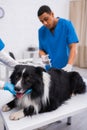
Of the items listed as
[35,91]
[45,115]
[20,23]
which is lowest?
[45,115]

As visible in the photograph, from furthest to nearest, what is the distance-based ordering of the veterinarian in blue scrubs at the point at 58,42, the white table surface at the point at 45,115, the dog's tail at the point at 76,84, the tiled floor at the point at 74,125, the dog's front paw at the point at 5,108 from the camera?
the tiled floor at the point at 74,125 < the veterinarian in blue scrubs at the point at 58,42 < the dog's tail at the point at 76,84 < the dog's front paw at the point at 5,108 < the white table surface at the point at 45,115

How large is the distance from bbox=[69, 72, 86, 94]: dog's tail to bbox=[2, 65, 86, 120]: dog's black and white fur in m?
0.15

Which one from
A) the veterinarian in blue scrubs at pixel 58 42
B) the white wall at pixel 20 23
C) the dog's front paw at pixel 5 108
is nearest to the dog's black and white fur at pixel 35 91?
the dog's front paw at pixel 5 108

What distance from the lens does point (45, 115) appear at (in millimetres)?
1221

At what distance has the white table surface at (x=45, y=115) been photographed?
1095 millimetres

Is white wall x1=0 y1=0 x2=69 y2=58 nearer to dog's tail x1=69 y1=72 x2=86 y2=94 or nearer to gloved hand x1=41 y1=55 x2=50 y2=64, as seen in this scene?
gloved hand x1=41 y1=55 x2=50 y2=64

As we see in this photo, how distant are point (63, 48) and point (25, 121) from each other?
0.94 metres

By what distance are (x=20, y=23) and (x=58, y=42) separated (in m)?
2.79

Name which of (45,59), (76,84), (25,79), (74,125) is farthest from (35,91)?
(74,125)

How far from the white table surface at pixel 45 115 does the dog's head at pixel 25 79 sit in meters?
0.17

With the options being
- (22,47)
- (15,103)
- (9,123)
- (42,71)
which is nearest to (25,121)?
(9,123)

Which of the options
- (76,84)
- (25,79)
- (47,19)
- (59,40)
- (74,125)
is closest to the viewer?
(25,79)

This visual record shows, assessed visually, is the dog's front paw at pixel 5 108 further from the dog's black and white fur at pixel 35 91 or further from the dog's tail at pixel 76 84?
the dog's tail at pixel 76 84

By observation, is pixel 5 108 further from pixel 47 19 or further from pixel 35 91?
pixel 47 19
